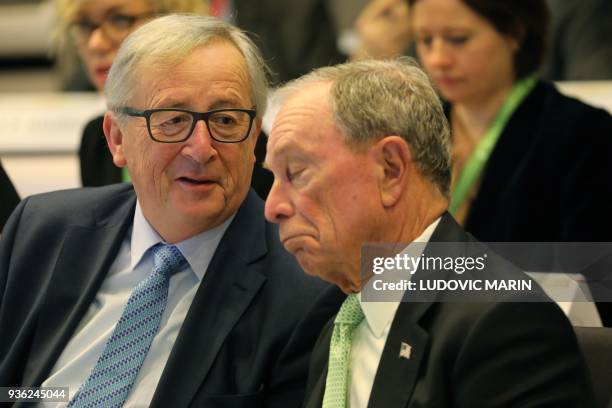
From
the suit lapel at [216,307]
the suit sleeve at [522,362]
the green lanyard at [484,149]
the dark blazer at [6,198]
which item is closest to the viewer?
the suit sleeve at [522,362]

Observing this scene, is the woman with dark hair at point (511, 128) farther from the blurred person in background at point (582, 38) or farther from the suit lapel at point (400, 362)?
the suit lapel at point (400, 362)

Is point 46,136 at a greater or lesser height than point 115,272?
greater

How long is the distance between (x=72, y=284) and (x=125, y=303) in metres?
0.14

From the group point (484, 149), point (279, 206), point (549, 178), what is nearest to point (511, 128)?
point (484, 149)

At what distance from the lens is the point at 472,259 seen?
2.24 m

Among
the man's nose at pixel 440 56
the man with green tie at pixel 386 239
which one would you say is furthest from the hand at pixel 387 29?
the man with green tie at pixel 386 239

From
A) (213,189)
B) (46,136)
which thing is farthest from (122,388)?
(46,136)

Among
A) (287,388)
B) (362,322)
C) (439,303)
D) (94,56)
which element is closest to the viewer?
(439,303)

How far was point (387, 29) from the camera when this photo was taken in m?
5.48

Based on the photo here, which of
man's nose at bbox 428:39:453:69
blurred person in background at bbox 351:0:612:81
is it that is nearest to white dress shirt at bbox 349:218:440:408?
man's nose at bbox 428:39:453:69

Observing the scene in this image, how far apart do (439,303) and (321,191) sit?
0.33m

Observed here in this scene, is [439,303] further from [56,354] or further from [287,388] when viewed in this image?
[56,354]

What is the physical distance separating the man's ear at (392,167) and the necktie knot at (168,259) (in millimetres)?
655

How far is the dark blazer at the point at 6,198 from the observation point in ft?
10.8
